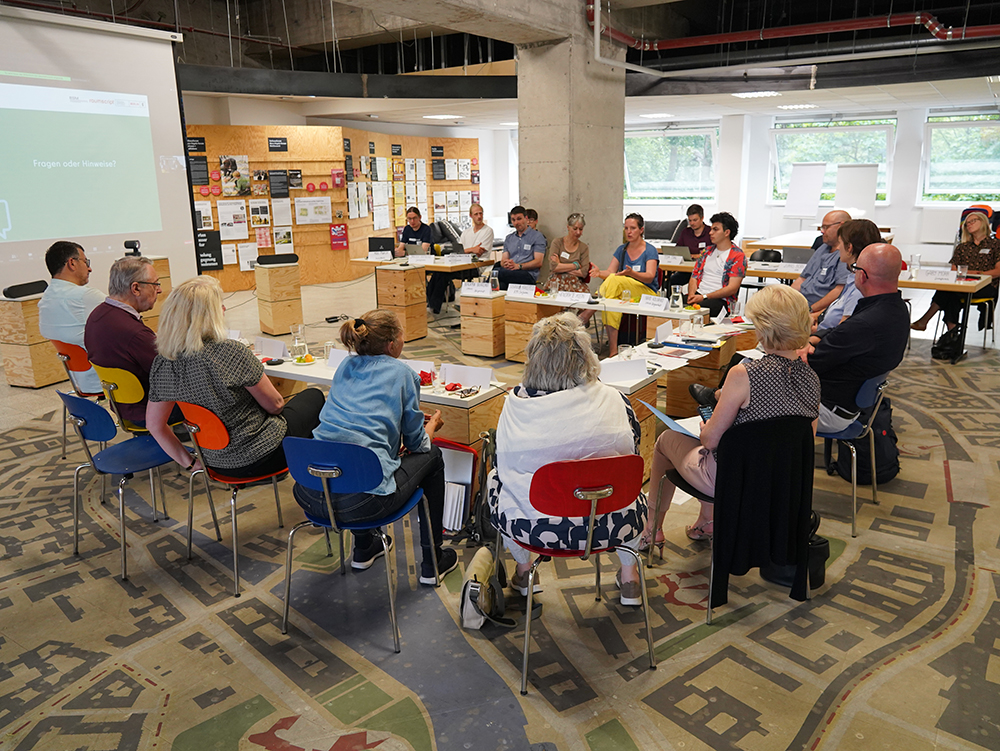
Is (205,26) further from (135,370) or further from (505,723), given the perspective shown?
Result: (505,723)

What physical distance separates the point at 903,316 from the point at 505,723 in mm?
2890

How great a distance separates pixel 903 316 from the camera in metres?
3.71

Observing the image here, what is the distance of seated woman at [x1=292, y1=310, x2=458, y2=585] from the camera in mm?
2865

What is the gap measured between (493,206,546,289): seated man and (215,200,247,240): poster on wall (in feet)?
19.4

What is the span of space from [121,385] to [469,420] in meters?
1.85

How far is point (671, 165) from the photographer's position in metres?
18.0

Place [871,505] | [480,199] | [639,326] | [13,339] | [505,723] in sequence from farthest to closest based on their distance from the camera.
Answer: [480,199], [639,326], [13,339], [871,505], [505,723]

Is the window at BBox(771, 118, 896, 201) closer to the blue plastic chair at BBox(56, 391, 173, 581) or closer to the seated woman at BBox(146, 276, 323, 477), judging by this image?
the seated woman at BBox(146, 276, 323, 477)

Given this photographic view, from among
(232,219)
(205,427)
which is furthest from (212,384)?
(232,219)

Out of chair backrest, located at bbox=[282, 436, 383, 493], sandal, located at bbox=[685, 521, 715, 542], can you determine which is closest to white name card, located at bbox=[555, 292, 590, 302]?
sandal, located at bbox=[685, 521, 715, 542]

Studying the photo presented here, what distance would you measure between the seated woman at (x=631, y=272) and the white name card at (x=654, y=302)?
595 mm

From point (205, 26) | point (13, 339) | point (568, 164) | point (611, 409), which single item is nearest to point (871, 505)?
point (611, 409)

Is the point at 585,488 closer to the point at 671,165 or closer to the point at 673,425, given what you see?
the point at 673,425

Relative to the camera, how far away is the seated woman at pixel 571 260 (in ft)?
24.3
